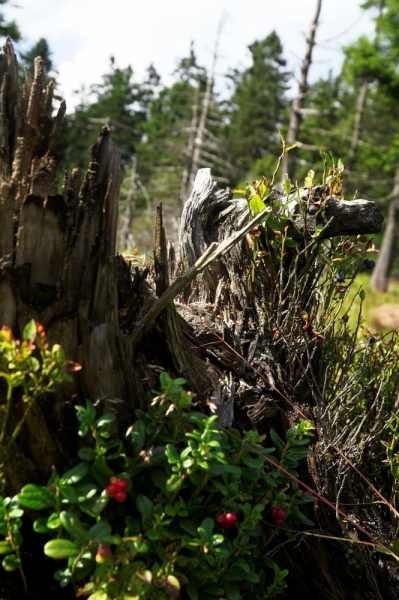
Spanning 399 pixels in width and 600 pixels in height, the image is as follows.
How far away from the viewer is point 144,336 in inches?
89.0

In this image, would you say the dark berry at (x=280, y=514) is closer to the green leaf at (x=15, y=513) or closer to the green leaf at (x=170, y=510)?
the green leaf at (x=170, y=510)

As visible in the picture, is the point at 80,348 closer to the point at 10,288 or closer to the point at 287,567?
the point at 10,288

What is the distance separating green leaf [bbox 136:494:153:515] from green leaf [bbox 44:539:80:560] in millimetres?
207

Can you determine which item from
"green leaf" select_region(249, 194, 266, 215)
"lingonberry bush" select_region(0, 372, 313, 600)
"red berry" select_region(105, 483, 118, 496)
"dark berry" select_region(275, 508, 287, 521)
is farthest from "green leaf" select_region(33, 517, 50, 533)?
"green leaf" select_region(249, 194, 266, 215)

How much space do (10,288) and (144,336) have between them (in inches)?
27.6

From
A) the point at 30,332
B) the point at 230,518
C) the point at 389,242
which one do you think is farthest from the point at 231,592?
the point at 389,242

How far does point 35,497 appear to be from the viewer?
1502 mm

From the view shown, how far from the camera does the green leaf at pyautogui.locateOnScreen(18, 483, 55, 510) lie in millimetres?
1481

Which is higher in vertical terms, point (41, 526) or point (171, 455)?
point (171, 455)

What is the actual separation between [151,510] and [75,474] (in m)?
0.25

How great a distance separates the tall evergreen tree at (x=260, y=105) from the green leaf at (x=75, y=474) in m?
42.0

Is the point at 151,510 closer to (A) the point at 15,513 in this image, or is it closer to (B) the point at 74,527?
(B) the point at 74,527

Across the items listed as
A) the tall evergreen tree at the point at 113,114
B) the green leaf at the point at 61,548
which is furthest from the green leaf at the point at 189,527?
the tall evergreen tree at the point at 113,114

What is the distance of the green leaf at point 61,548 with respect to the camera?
1.42 meters
